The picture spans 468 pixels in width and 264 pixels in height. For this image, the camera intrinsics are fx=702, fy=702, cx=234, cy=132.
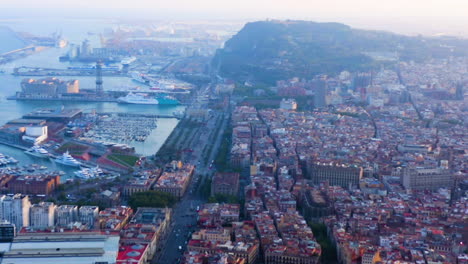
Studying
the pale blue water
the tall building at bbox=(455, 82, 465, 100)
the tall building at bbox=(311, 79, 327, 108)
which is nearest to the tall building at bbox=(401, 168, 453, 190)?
the tall building at bbox=(311, 79, 327, 108)

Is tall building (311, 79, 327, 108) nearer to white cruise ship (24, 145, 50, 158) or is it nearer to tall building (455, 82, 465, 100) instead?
tall building (455, 82, 465, 100)

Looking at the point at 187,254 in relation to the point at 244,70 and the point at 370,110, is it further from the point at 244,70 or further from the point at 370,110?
the point at 244,70

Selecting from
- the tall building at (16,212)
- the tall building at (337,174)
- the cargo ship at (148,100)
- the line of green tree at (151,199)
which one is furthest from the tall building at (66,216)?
the cargo ship at (148,100)

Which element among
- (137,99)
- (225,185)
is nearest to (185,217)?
(225,185)

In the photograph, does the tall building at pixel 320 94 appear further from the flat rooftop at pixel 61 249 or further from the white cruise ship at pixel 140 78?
the flat rooftop at pixel 61 249

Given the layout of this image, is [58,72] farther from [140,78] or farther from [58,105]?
[58,105]
